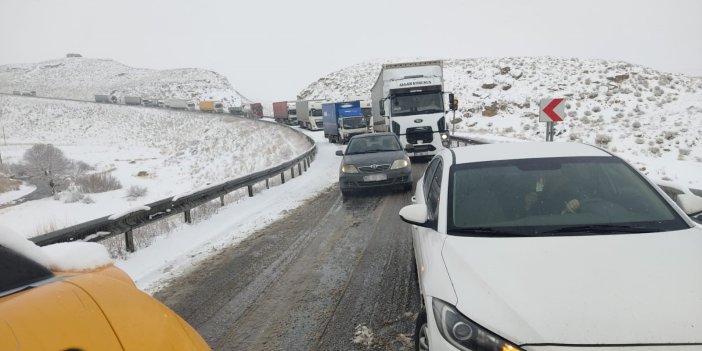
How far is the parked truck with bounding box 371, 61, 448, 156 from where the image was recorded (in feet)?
57.5

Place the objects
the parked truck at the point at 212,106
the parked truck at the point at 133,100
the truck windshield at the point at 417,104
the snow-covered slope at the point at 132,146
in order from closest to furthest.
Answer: the truck windshield at the point at 417,104, the snow-covered slope at the point at 132,146, the parked truck at the point at 212,106, the parked truck at the point at 133,100

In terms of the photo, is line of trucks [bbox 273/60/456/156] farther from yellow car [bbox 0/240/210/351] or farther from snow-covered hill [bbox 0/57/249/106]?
snow-covered hill [bbox 0/57/249/106]

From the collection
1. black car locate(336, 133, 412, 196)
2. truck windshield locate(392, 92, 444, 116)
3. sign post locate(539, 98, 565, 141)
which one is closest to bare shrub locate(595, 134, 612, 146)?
truck windshield locate(392, 92, 444, 116)

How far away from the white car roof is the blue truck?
26.5 meters

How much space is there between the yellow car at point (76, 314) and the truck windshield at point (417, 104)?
1654cm

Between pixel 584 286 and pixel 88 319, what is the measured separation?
7.61 feet

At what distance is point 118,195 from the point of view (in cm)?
2464

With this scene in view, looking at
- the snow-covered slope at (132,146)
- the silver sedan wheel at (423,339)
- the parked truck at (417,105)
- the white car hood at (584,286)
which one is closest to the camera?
the white car hood at (584,286)

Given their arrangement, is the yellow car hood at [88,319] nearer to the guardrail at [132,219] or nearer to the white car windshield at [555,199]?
the white car windshield at [555,199]

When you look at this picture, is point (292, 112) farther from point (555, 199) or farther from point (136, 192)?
point (555, 199)

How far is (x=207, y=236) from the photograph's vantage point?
841 cm

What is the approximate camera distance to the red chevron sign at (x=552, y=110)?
40.0 ft

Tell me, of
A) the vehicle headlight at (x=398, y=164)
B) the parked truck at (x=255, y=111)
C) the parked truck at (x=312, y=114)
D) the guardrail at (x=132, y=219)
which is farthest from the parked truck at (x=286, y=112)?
the vehicle headlight at (x=398, y=164)

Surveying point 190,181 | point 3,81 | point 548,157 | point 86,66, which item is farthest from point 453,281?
point 86,66
